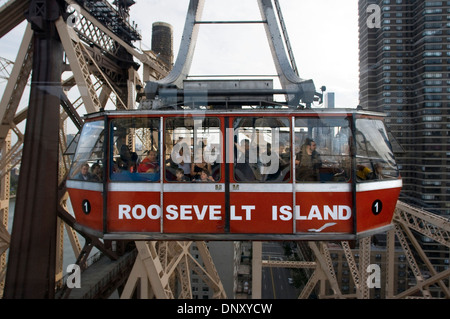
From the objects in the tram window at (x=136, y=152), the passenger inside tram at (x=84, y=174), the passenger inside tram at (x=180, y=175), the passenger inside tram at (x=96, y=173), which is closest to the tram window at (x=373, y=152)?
the passenger inside tram at (x=180, y=175)

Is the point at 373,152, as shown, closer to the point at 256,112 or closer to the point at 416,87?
the point at 256,112

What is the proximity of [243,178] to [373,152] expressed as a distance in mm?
2042

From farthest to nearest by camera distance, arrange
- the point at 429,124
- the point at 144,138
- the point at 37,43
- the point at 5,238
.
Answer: the point at 429,124
the point at 5,238
the point at 37,43
the point at 144,138

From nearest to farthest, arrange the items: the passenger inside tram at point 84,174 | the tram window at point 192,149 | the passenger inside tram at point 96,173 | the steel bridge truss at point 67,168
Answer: the tram window at point 192,149 → the passenger inside tram at point 96,173 → the passenger inside tram at point 84,174 → the steel bridge truss at point 67,168

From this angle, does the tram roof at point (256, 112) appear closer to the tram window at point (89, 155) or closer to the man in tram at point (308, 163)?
the man in tram at point (308, 163)

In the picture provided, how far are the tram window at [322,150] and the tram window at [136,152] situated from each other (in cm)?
211

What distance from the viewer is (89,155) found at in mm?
4852

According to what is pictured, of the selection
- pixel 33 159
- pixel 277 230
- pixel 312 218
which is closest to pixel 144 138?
pixel 277 230

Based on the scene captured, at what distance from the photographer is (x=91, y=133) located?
4.87m

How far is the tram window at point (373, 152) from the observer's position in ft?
14.9

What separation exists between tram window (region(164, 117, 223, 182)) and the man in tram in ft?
3.91

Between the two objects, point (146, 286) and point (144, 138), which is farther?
point (146, 286)
